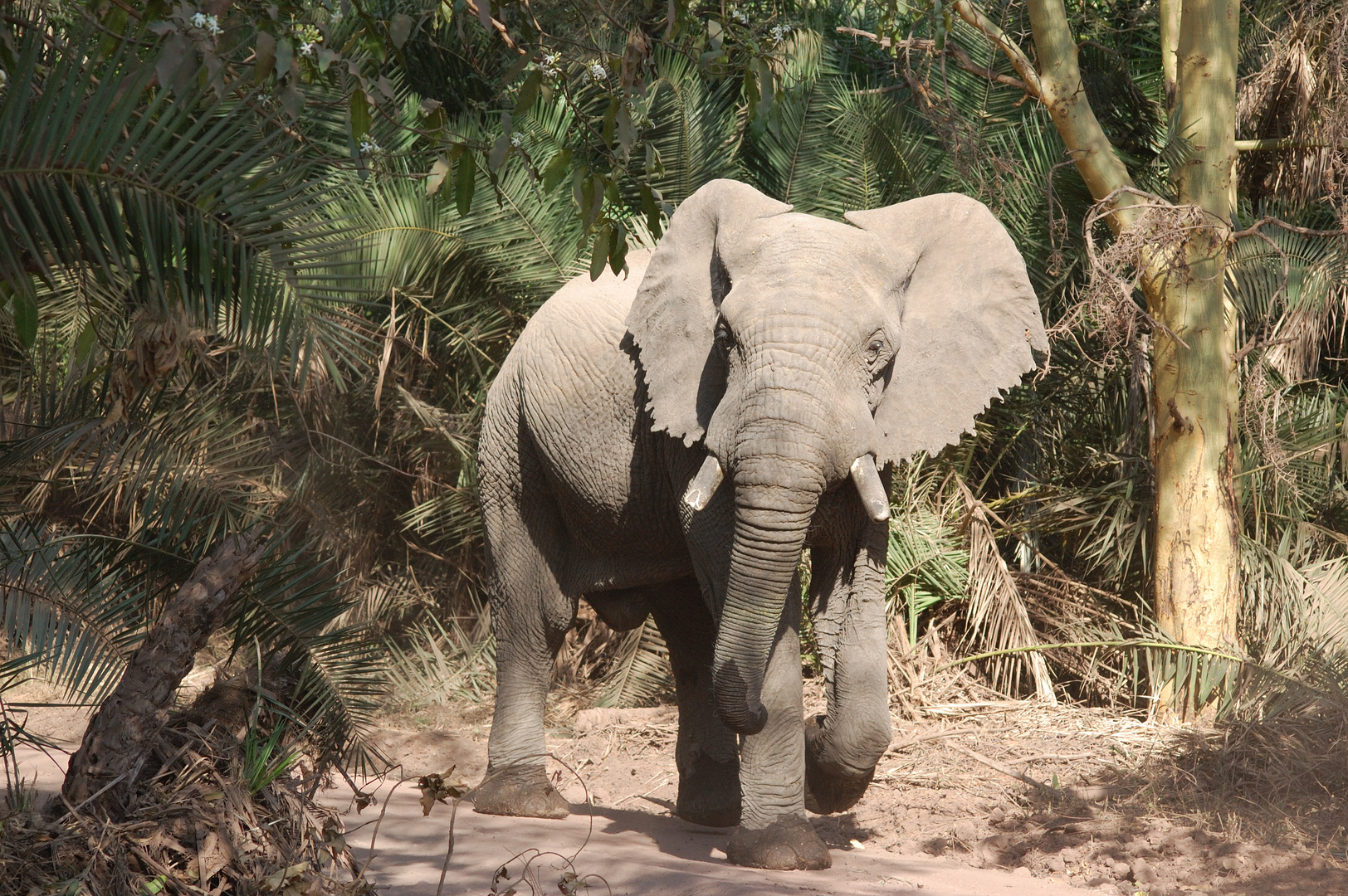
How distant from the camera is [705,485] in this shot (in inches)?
195

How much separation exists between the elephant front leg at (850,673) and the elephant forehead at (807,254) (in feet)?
3.38

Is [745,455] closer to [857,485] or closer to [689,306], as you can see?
[857,485]

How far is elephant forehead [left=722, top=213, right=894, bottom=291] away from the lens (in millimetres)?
5066

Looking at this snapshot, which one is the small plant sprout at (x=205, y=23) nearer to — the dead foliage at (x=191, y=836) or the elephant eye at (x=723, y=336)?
the dead foliage at (x=191, y=836)

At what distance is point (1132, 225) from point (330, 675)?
4.97 meters

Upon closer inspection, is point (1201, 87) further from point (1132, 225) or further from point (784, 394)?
point (784, 394)

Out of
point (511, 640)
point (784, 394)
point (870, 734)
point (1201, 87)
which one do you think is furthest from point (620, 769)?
point (1201, 87)

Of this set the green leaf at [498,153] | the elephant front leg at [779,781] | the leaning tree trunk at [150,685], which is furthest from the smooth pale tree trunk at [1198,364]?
the leaning tree trunk at [150,685]

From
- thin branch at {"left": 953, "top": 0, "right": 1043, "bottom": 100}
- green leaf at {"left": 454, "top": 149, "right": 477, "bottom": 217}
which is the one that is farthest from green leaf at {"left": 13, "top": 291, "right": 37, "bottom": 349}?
thin branch at {"left": 953, "top": 0, "right": 1043, "bottom": 100}

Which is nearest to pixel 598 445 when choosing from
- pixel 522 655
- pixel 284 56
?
pixel 522 655

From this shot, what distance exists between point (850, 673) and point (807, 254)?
1640 millimetres

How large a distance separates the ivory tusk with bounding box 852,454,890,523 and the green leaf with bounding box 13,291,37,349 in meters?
2.74

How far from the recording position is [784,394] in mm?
4746

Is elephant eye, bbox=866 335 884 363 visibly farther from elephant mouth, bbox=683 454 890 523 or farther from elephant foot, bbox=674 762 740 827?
elephant foot, bbox=674 762 740 827
